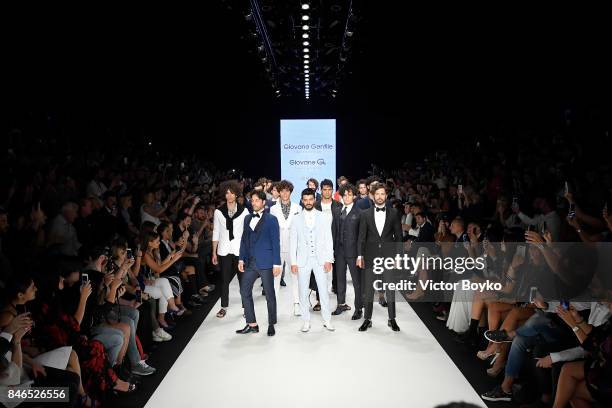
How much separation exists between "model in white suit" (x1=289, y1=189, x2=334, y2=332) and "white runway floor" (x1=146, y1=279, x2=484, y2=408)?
10.0 inches

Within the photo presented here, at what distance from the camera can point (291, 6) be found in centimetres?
779

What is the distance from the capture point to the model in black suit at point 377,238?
5090mm

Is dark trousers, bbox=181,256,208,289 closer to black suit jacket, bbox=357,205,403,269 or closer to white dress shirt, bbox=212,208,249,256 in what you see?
white dress shirt, bbox=212,208,249,256

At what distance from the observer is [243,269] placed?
16.2 feet

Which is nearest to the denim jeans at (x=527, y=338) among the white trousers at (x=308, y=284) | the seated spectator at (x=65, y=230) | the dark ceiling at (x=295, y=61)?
the white trousers at (x=308, y=284)

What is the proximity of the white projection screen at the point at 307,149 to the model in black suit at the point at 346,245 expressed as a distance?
902 cm

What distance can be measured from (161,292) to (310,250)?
1405 mm

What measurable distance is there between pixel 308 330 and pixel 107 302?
6.26 feet

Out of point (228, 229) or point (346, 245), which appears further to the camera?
point (228, 229)

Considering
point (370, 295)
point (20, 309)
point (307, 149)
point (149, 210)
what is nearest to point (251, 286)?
point (370, 295)

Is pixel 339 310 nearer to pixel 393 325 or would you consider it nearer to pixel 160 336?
pixel 393 325

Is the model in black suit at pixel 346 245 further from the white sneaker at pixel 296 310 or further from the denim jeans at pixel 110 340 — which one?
the denim jeans at pixel 110 340

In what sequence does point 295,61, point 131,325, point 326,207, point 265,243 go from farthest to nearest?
point 295,61 → point 326,207 → point 265,243 → point 131,325

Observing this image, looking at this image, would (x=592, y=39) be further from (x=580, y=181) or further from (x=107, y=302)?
(x=107, y=302)
